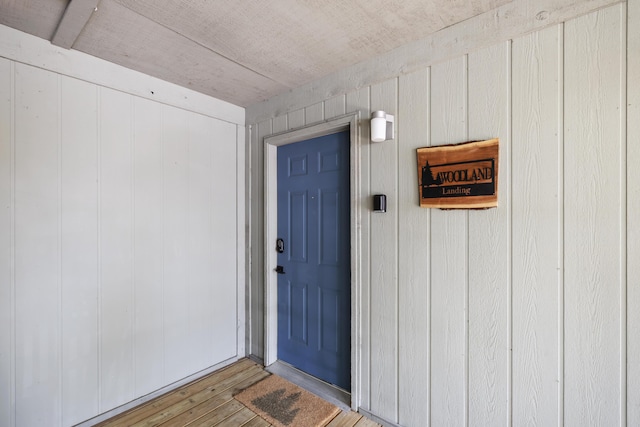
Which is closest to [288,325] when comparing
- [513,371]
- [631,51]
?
[513,371]

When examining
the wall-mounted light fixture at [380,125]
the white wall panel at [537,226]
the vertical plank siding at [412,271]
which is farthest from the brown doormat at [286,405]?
the wall-mounted light fixture at [380,125]

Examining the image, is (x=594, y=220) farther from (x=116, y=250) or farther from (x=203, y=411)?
(x=116, y=250)

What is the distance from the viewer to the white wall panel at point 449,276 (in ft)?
5.13

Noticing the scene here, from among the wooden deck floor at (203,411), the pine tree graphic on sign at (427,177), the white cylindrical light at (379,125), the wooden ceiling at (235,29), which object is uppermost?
the wooden ceiling at (235,29)

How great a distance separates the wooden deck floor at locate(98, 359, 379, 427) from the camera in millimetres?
1867

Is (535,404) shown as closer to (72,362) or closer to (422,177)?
(422,177)

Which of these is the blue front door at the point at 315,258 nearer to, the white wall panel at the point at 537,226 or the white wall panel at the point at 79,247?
the white wall panel at the point at 537,226

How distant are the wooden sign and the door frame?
462mm

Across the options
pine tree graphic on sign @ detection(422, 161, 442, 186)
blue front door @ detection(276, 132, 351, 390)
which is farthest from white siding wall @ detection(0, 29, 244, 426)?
pine tree graphic on sign @ detection(422, 161, 442, 186)

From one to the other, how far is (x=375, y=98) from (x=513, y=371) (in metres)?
1.68

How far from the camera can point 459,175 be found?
5.12 feet

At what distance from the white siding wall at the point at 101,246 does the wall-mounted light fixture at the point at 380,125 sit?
1.45 metres

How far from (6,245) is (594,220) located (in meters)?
2.87

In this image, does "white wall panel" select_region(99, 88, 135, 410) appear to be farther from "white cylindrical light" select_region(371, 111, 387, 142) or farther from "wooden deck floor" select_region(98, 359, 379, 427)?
"white cylindrical light" select_region(371, 111, 387, 142)
